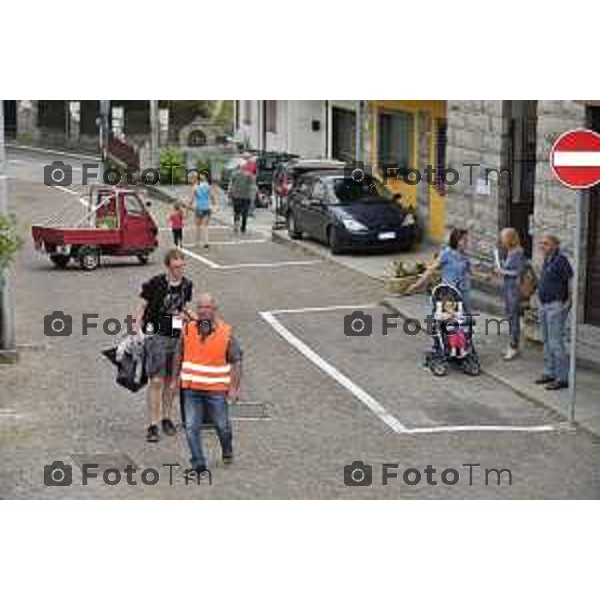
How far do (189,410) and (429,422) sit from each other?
3.13 meters

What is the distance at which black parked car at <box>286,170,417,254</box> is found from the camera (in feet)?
83.0

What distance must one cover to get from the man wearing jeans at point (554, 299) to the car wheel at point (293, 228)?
13.6m

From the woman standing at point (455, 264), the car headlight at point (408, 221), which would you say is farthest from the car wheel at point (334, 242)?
the woman standing at point (455, 264)

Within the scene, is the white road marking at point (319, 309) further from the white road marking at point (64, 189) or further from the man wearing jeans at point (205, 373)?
the white road marking at point (64, 189)

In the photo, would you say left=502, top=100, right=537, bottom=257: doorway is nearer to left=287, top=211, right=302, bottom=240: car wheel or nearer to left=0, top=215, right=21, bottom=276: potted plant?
left=0, top=215, right=21, bottom=276: potted plant

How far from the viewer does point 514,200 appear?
20.3 m

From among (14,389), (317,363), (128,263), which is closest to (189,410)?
(14,389)

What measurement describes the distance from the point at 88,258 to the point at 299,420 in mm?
11460

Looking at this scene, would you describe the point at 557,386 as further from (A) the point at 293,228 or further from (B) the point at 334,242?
(A) the point at 293,228

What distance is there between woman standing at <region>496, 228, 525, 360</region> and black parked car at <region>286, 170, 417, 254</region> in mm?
9221

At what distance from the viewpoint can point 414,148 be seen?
91.0 ft

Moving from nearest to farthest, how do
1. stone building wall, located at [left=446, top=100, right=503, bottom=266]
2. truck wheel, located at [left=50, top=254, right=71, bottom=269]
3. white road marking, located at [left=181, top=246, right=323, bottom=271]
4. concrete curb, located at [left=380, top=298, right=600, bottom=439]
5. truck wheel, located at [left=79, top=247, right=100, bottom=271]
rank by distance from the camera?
concrete curb, located at [left=380, top=298, right=600, bottom=439] < stone building wall, located at [left=446, top=100, right=503, bottom=266] < truck wheel, located at [left=79, top=247, right=100, bottom=271] < truck wheel, located at [left=50, top=254, right=71, bottom=269] < white road marking, located at [left=181, top=246, right=323, bottom=271]

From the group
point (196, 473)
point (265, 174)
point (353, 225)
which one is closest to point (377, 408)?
point (196, 473)

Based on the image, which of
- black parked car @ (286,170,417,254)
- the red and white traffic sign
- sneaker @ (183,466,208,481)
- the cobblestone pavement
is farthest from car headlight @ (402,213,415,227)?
sneaker @ (183,466,208,481)
